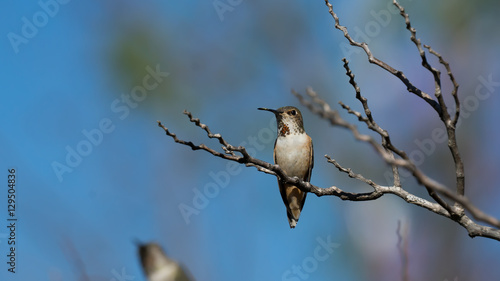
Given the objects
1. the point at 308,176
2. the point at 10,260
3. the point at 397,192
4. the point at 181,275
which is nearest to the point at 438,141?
the point at 308,176

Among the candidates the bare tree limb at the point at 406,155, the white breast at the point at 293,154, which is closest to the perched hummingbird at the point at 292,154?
the white breast at the point at 293,154

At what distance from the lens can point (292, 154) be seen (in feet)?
25.9

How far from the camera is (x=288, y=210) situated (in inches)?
324

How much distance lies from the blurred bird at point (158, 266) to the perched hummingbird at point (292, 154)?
19.4ft

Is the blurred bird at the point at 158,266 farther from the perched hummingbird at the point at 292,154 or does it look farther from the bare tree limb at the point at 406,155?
the perched hummingbird at the point at 292,154

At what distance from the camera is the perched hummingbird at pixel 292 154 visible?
7.90 meters

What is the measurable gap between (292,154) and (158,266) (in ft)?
20.1

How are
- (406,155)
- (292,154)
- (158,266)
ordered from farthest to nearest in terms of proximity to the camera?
1. (292,154)
2. (406,155)
3. (158,266)

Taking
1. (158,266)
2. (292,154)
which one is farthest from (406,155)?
(292,154)

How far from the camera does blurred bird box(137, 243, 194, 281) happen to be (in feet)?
5.73

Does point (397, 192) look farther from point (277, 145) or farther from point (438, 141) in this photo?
point (438, 141)

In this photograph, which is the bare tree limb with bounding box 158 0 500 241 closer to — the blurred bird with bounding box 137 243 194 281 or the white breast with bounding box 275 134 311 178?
the blurred bird with bounding box 137 243 194 281

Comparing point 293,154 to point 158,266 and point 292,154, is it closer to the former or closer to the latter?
point 292,154

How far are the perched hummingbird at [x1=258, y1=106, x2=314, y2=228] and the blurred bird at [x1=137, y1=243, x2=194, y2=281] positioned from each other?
5.92 meters
